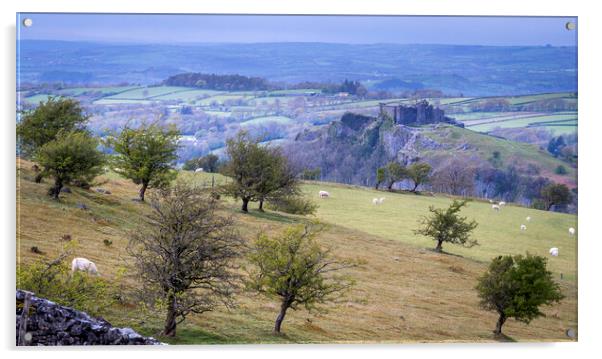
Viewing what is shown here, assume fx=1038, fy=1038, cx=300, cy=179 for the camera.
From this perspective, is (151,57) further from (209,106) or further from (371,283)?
(371,283)

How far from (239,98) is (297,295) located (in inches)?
114

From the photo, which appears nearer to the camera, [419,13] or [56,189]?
[419,13]

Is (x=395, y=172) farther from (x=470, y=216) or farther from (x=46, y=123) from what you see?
(x=46, y=123)

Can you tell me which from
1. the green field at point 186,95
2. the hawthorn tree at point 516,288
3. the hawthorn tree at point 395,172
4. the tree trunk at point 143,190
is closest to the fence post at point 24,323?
the tree trunk at point 143,190

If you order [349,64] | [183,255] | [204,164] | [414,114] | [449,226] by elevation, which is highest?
[349,64]

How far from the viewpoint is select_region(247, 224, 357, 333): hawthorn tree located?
1404 cm

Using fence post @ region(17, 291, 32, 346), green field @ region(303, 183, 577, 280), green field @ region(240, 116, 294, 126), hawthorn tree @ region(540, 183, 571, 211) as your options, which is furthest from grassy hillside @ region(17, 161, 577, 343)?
green field @ region(240, 116, 294, 126)

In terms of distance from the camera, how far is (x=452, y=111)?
48.6ft

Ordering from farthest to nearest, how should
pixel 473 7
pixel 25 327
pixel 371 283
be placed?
pixel 371 283
pixel 473 7
pixel 25 327

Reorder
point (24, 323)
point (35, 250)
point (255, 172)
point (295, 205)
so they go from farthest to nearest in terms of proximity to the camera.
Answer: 1. point (255, 172)
2. point (295, 205)
3. point (35, 250)
4. point (24, 323)

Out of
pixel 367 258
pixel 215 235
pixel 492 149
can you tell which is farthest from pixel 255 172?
pixel 492 149

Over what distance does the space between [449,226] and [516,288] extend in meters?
1.28

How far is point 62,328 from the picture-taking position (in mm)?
13086

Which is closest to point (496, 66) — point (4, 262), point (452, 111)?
point (452, 111)
